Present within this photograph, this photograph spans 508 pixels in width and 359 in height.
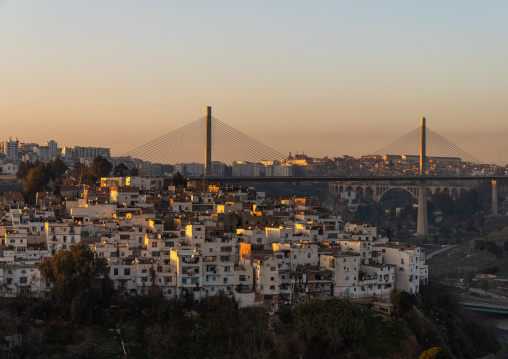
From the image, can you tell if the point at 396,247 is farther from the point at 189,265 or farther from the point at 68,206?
the point at 68,206

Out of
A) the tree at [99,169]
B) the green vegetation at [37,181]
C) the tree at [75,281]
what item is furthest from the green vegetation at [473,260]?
the tree at [75,281]

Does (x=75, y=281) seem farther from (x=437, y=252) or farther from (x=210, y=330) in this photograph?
(x=437, y=252)

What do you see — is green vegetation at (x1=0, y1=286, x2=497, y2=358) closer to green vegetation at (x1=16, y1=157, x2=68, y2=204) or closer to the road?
green vegetation at (x1=16, y1=157, x2=68, y2=204)

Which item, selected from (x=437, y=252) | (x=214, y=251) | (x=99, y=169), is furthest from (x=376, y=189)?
(x=214, y=251)

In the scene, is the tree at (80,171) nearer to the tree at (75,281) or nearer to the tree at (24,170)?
the tree at (24,170)

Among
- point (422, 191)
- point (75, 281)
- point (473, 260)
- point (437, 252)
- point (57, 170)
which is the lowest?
point (473, 260)

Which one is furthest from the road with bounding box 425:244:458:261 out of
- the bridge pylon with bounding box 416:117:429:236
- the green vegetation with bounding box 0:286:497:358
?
the green vegetation with bounding box 0:286:497:358
